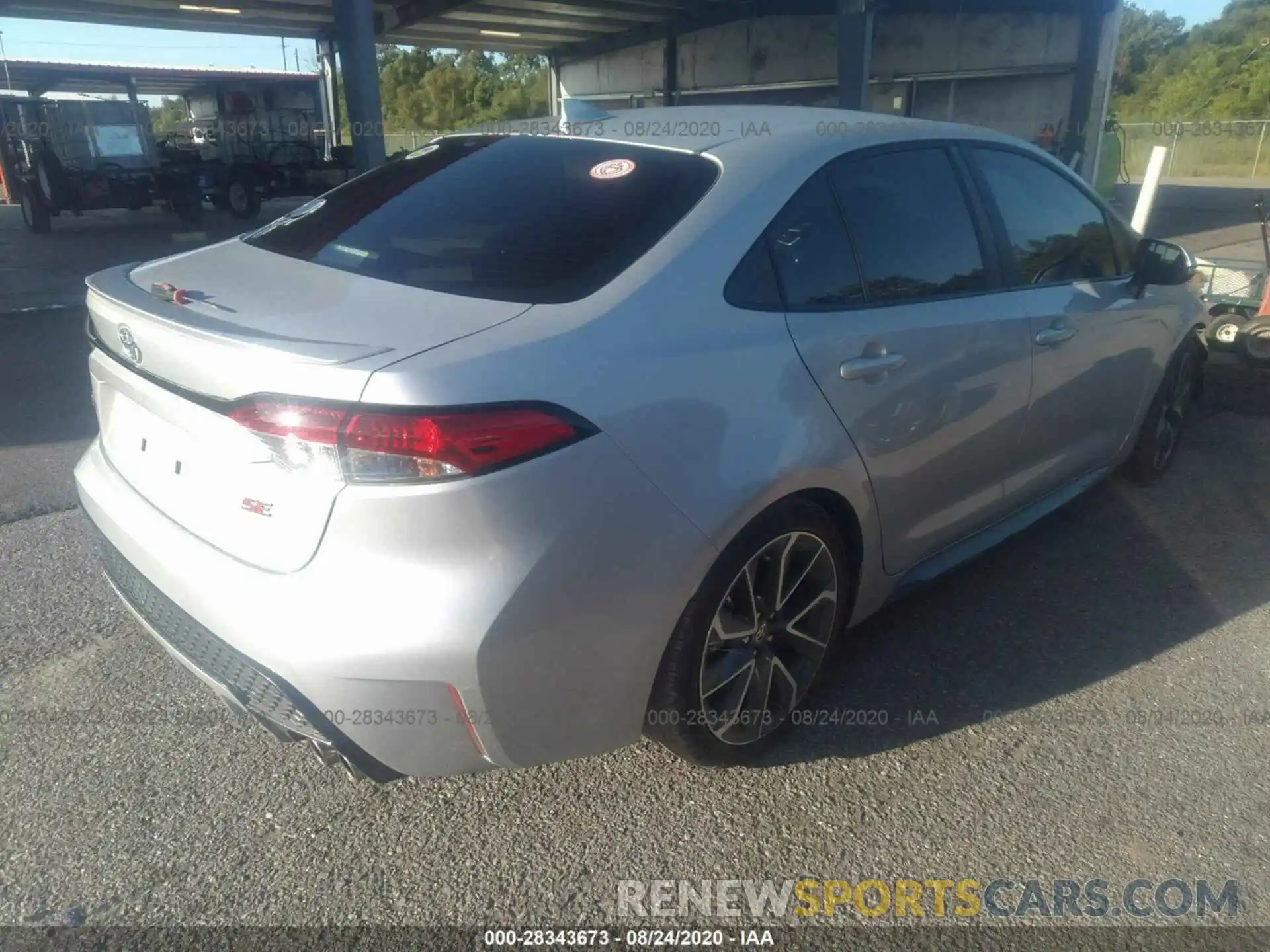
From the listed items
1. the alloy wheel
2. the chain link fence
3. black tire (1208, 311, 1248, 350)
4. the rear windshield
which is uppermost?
the rear windshield

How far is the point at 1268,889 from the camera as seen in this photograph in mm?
2256

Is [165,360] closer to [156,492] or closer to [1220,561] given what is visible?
[156,492]

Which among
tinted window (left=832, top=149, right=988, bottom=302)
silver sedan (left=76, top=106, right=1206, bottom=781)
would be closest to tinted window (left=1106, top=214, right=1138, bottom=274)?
silver sedan (left=76, top=106, right=1206, bottom=781)

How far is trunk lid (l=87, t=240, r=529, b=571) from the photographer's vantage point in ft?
6.21

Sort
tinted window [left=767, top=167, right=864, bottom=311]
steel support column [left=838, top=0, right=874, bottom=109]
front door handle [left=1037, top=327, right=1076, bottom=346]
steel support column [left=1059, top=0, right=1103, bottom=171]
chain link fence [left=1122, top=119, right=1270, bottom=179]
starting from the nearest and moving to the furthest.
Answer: tinted window [left=767, top=167, right=864, bottom=311], front door handle [left=1037, top=327, right=1076, bottom=346], steel support column [left=838, top=0, right=874, bottom=109], steel support column [left=1059, top=0, right=1103, bottom=171], chain link fence [left=1122, top=119, right=1270, bottom=179]

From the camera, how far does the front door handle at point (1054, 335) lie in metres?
3.22

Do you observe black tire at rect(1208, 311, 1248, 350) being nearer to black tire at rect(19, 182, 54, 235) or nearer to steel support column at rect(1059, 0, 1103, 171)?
steel support column at rect(1059, 0, 1103, 171)

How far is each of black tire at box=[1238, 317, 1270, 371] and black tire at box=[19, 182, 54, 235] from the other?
58.9ft

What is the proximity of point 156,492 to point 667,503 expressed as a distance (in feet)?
4.04

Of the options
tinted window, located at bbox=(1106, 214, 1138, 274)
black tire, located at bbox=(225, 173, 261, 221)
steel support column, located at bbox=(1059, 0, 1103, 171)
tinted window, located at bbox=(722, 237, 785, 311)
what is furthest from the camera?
black tire, located at bbox=(225, 173, 261, 221)

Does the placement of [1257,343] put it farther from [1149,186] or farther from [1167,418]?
[1167,418]

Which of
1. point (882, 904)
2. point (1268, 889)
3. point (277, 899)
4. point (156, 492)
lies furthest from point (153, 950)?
point (1268, 889)

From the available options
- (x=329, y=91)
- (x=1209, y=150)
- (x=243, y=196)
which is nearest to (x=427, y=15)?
(x=243, y=196)

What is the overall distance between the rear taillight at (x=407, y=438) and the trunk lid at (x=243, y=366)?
0.04 meters
